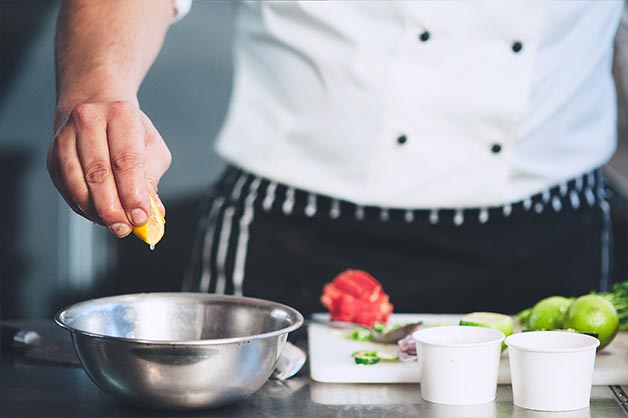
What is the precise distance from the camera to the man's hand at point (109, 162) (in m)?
1.28

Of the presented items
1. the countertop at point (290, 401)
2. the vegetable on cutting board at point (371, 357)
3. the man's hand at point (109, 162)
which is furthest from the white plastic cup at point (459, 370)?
the man's hand at point (109, 162)

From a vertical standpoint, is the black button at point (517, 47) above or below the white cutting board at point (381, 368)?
above

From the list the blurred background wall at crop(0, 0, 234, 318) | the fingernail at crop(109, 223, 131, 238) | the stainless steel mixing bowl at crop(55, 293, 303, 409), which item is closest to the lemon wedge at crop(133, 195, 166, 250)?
the fingernail at crop(109, 223, 131, 238)

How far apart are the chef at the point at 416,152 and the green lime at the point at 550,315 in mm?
444

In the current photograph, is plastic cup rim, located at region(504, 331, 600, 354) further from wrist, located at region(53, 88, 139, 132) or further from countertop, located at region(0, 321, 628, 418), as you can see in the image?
wrist, located at region(53, 88, 139, 132)

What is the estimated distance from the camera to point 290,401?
4.29 feet

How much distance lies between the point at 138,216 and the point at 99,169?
0.08m

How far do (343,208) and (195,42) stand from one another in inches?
61.2

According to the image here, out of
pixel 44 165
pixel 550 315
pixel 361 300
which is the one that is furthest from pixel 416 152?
pixel 44 165

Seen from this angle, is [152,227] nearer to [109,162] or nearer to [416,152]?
[109,162]

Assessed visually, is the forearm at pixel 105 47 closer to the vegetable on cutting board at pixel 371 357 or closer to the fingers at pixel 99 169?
the fingers at pixel 99 169

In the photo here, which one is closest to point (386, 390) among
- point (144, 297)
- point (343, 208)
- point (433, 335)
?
point (433, 335)

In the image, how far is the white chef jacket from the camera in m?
1.92

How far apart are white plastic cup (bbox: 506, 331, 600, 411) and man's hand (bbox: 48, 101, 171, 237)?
492 millimetres
